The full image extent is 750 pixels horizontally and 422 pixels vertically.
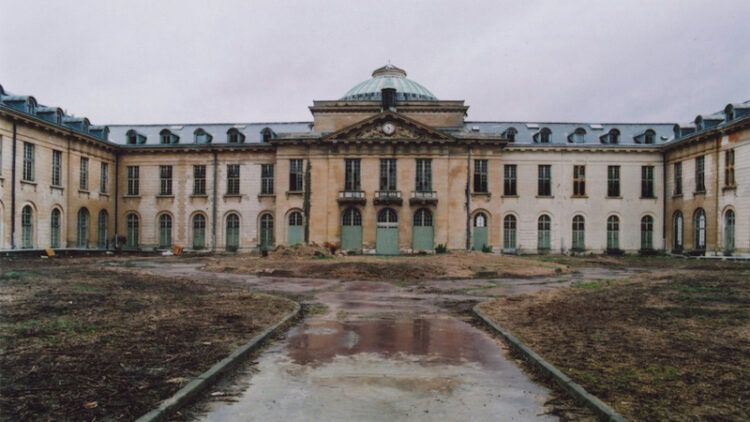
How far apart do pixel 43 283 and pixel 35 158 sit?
22.6 m

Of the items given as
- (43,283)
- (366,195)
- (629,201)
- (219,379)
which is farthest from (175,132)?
(219,379)

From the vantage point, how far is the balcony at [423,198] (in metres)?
40.7

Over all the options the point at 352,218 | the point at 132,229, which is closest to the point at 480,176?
the point at 352,218

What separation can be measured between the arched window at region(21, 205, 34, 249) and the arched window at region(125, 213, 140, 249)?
35.9ft

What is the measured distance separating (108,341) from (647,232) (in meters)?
43.9

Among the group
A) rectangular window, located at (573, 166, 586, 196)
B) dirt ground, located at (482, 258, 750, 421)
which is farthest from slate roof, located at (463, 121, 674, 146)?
dirt ground, located at (482, 258, 750, 421)

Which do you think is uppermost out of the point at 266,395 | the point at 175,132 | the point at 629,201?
the point at 175,132

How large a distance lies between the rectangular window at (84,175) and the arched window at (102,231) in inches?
120

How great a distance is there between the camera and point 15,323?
9.39m

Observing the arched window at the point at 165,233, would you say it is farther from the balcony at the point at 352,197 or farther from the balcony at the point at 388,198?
the balcony at the point at 388,198

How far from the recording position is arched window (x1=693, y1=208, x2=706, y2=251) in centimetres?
3812

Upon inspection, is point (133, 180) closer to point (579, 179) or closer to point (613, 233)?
point (579, 179)

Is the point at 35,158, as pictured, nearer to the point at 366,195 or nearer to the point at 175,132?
the point at 175,132

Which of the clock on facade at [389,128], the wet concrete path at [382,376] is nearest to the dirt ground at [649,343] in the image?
the wet concrete path at [382,376]
